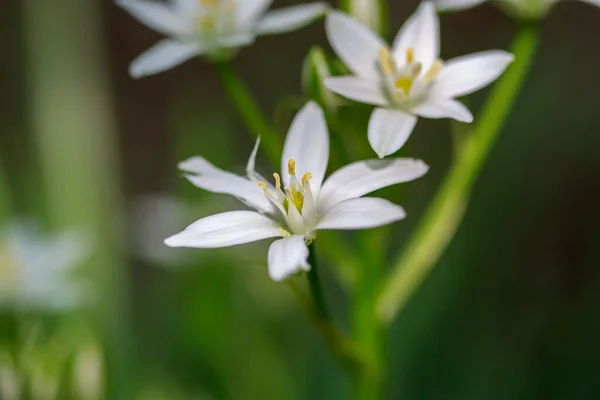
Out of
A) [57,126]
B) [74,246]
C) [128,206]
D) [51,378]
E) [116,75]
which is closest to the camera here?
[51,378]

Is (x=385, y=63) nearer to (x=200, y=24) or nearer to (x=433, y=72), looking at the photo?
(x=433, y=72)

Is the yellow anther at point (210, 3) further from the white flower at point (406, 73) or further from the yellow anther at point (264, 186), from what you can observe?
the yellow anther at point (264, 186)

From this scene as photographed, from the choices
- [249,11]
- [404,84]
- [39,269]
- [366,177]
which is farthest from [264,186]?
[39,269]

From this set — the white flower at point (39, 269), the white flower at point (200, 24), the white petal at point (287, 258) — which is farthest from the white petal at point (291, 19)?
the white flower at point (39, 269)

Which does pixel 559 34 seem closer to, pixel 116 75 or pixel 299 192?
pixel 116 75

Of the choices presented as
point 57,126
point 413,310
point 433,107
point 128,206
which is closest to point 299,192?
point 433,107
